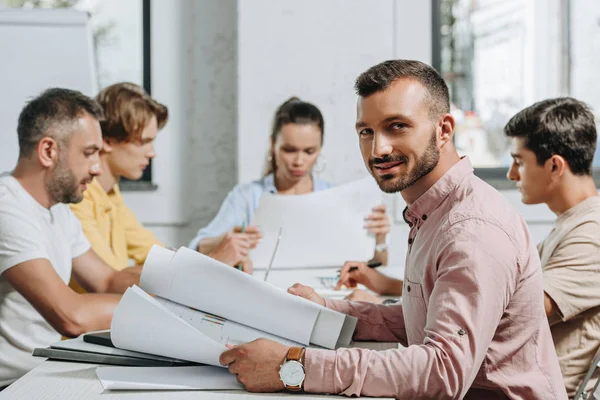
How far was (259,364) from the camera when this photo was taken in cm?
107

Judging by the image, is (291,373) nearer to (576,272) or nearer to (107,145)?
(576,272)

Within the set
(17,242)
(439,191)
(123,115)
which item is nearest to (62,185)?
(17,242)

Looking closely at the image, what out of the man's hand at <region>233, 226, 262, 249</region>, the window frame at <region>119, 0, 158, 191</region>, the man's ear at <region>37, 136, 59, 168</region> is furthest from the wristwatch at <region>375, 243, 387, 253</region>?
Answer: the window frame at <region>119, 0, 158, 191</region>

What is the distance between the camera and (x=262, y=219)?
2.42 metres

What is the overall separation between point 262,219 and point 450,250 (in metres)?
1.37

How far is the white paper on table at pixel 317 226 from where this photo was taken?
7.81 ft

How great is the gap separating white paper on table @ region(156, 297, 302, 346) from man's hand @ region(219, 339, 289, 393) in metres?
0.13

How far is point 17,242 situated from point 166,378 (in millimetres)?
765

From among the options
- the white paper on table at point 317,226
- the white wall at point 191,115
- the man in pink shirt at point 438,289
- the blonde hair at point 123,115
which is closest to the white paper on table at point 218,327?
the man in pink shirt at point 438,289

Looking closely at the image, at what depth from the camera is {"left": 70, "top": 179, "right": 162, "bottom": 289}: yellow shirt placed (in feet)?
7.93

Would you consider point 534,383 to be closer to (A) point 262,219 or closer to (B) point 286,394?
(B) point 286,394

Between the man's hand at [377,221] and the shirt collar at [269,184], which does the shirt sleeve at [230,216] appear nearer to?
the shirt collar at [269,184]

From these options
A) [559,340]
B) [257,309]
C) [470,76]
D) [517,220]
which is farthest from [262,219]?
[470,76]

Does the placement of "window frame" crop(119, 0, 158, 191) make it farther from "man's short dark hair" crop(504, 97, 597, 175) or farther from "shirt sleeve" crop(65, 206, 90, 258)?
"man's short dark hair" crop(504, 97, 597, 175)
